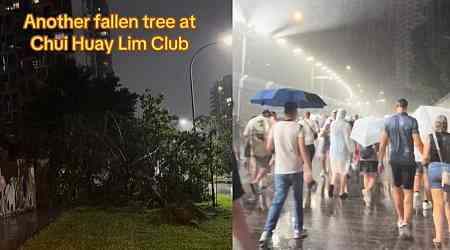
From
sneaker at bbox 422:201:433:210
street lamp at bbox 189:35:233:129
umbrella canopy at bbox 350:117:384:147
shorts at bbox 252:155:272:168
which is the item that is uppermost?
street lamp at bbox 189:35:233:129

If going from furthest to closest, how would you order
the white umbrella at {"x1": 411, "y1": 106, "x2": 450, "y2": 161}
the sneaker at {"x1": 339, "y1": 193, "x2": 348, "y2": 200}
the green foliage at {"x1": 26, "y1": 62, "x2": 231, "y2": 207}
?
the green foliage at {"x1": 26, "y1": 62, "x2": 231, "y2": 207}
the sneaker at {"x1": 339, "y1": 193, "x2": 348, "y2": 200}
the white umbrella at {"x1": 411, "y1": 106, "x2": 450, "y2": 161}

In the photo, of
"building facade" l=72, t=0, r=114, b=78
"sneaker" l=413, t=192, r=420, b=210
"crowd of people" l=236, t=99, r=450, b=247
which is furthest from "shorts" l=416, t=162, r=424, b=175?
"building facade" l=72, t=0, r=114, b=78

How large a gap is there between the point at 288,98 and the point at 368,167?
930 millimetres

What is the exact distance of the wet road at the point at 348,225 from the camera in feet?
17.6

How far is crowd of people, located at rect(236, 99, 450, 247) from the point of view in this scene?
539 centimetres

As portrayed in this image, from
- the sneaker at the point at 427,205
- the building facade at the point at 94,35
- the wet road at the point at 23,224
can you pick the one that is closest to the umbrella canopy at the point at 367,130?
the sneaker at the point at 427,205

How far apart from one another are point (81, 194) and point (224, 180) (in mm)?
1379

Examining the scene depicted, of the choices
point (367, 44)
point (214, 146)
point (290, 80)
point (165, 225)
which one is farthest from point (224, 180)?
point (367, 44)

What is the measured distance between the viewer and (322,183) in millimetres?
5457

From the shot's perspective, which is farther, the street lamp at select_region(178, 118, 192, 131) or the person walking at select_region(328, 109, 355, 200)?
the street lamp at select_region(178, 118, 192, 131)

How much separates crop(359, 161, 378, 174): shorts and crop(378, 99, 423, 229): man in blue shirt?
4cm

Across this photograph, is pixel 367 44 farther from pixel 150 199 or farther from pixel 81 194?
pixel 81 194

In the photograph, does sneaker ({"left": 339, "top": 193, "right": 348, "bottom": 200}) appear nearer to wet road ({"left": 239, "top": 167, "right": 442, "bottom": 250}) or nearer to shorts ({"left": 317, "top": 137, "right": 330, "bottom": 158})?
wet road ({"left": 239, "top": 167, "right": 442, "bottom": 250})

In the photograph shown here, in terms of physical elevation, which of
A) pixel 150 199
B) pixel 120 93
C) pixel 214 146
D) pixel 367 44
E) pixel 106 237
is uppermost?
pixel 367 44
